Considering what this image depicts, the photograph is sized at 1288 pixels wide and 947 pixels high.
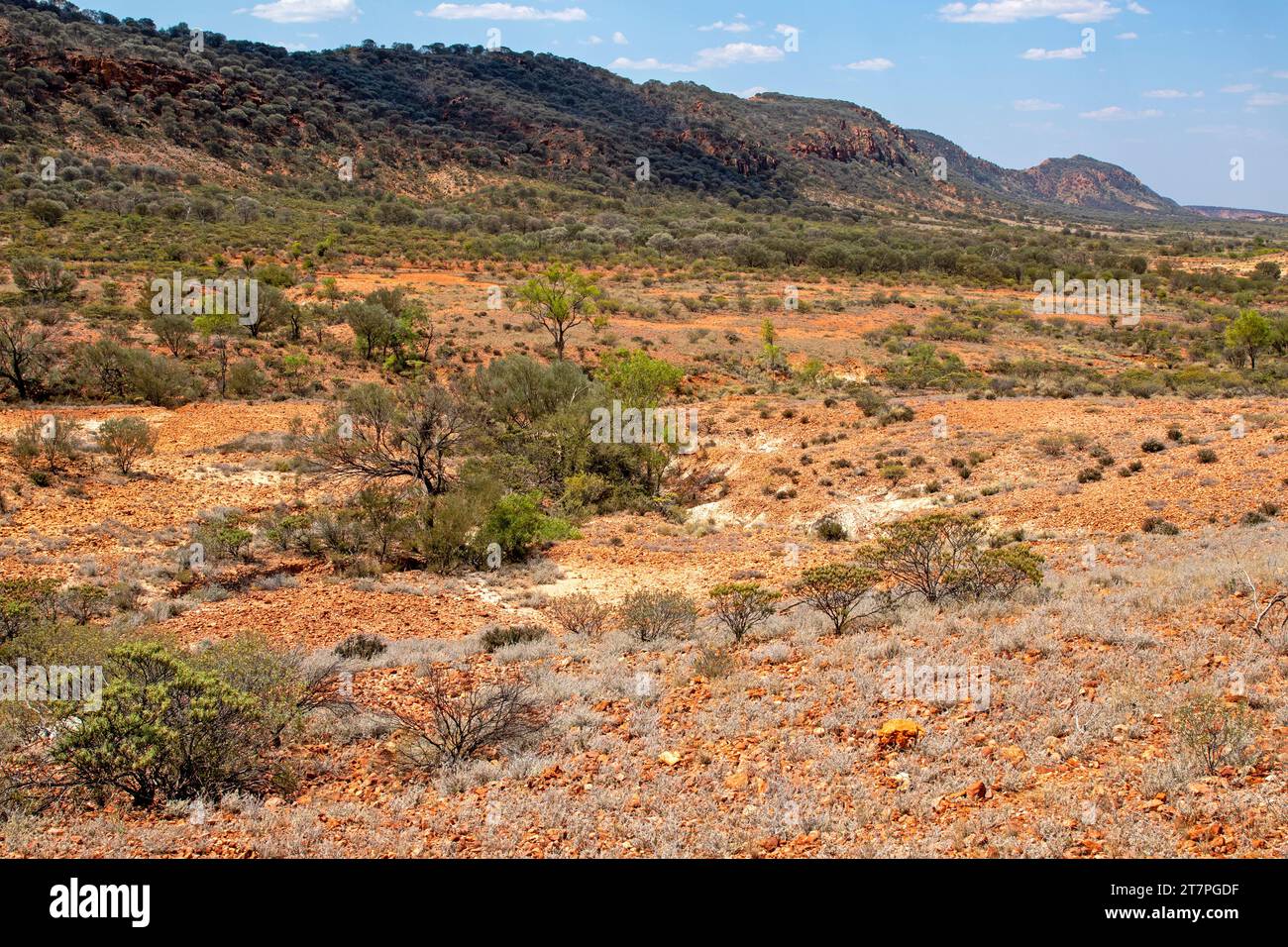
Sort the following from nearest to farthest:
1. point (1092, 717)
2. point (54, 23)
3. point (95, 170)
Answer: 1. point (1092, 717)
2. point (95, 170)
3. point (54, 23)

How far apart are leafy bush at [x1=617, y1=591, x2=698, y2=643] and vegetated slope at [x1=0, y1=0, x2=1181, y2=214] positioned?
2573 inches

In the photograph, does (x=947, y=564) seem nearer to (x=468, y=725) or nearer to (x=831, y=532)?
(x=831, y=532)

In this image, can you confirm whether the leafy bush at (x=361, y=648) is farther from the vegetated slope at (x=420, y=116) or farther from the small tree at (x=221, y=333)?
the vegetated slope at (x=420, y=116)

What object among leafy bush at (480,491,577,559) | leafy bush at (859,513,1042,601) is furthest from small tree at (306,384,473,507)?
leafy bush at (859,513,1042,601)

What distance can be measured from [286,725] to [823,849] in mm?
4081

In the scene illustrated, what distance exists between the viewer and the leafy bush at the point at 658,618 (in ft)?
28.2

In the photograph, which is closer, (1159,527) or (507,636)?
(507,636)

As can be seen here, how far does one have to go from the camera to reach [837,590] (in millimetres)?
8750

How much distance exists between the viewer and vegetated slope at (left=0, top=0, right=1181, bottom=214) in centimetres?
6141

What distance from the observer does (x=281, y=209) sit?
5231cm

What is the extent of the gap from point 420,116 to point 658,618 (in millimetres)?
92367

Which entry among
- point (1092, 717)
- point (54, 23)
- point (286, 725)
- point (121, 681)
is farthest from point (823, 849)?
point (54, 23)

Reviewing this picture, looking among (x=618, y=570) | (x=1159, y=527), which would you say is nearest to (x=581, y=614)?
(x=618, y=570)
